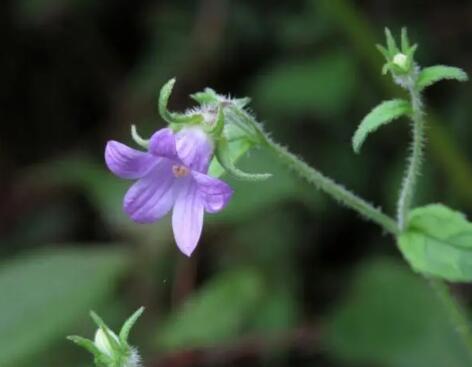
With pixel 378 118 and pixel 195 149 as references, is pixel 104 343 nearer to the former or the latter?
pixel 195 149

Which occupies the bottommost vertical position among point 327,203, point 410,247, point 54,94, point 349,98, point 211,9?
point 410,247

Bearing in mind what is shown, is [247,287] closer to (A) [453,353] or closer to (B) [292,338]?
A: (B) [292,338]

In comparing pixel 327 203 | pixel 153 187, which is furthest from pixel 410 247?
pixel 327 203

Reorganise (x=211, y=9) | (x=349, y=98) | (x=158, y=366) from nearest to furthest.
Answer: (x=158, y=366) → (x=349, y=98) → (x=211, y=9)

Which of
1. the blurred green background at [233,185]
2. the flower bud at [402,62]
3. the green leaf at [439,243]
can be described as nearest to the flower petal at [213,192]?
the flower bud at [402,62]

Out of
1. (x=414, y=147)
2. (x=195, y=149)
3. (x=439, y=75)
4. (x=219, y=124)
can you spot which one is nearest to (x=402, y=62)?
(x=439, y=75)

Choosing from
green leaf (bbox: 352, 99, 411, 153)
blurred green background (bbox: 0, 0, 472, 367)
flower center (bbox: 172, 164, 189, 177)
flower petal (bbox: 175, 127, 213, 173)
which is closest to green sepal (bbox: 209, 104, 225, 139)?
flower petal (bbox: 175, 127, 213, 173)
